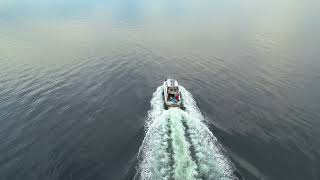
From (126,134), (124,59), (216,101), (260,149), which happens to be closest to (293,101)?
(216,101)

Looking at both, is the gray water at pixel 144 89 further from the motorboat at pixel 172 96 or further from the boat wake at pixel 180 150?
the motorboat at pixel 172 96

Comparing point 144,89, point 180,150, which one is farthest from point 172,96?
point 180,150

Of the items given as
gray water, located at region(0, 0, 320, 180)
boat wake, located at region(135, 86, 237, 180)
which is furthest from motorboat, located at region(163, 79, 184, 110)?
gray water, located at region(0, 0, 320, 180)

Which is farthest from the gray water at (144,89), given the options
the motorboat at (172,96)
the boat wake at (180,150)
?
the motorboat at (172,96)

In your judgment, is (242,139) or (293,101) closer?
(242,139)

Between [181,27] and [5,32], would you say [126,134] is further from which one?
[5,32]

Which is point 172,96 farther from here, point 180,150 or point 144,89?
point 180,150
